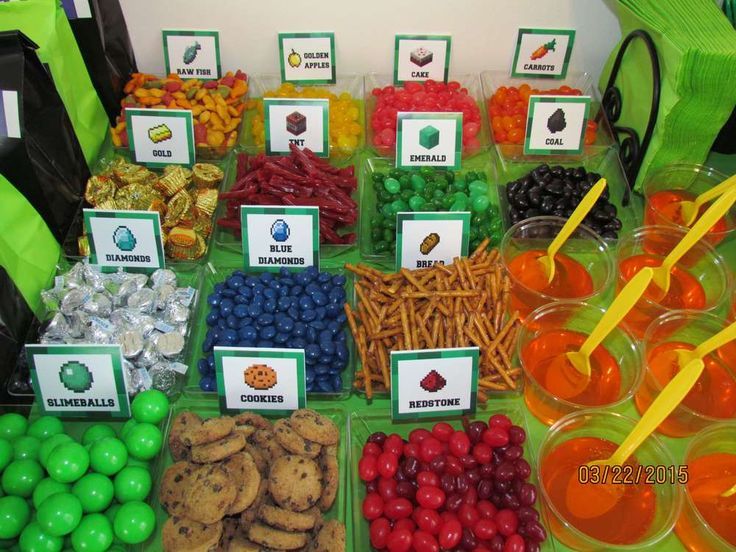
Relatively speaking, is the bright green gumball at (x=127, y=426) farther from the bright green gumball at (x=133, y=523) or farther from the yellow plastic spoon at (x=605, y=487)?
the yellow plastic spoon at (x=605, y=487)

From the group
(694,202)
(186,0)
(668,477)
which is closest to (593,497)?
(668,477)

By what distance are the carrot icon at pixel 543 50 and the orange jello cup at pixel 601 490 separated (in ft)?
4.96

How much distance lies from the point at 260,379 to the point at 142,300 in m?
0.47

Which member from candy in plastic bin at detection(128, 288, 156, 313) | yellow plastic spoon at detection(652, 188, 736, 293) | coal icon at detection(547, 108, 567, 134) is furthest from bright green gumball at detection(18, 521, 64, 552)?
coal icon at detection(547, 108, 567, 134)

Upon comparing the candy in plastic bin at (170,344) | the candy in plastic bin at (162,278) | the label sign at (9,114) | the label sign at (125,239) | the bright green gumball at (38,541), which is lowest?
the bright green gumball at (38,541)

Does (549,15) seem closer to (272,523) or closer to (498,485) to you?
(498,485)

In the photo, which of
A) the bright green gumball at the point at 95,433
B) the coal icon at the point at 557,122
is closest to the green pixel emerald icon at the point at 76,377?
the bright green gumball at the point at 95,433

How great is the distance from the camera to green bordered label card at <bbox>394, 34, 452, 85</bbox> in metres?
2.57

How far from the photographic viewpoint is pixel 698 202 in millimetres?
2105

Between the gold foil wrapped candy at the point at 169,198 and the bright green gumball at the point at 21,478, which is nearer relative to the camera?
the bright green gumball at the point at 21,478

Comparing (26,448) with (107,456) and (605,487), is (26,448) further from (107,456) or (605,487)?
(605,487)

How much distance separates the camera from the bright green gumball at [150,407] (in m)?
1.67

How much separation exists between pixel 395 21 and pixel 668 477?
5.87 ft

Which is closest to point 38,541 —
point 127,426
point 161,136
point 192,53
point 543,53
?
point 127,426
